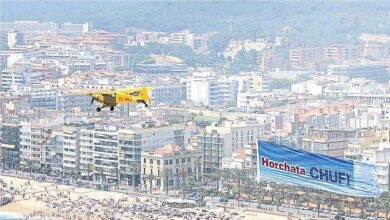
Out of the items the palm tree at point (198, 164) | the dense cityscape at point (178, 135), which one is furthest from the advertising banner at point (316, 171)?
the palm tree at point (198, 164)

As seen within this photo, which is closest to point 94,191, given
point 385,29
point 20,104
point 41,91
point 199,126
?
point 199,126

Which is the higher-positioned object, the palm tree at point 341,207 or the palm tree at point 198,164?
the palm tree at point 198,164

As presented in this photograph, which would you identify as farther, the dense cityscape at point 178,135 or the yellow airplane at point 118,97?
Result: the dense cityscape at point 178,135

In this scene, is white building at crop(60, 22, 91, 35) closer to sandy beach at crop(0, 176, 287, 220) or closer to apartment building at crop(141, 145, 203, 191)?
sandy beach at crop(0, 176, 287, 220)

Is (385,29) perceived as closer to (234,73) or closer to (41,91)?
(234,73)

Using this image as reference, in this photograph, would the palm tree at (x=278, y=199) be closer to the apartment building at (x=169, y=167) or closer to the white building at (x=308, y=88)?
the apartment building at (x=169, y=167)
